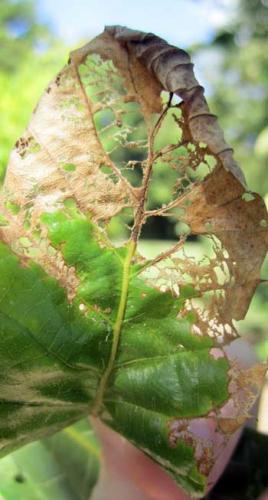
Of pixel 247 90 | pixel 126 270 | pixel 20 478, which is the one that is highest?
pixel 247 90

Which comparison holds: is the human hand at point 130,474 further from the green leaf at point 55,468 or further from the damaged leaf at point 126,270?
the damaged leaf at point 126,270

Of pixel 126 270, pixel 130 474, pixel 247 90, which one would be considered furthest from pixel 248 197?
pixel 247 90

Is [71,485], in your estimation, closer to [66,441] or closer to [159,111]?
[66,441]

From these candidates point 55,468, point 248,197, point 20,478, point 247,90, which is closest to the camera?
point 248,197

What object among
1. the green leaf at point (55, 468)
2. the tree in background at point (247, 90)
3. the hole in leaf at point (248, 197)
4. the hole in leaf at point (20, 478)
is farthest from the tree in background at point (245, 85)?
the hole in leaf at point (248, 197)

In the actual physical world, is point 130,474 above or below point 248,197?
below

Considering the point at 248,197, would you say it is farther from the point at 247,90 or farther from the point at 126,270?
the point at 247,90

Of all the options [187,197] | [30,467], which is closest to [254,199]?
[187,197]

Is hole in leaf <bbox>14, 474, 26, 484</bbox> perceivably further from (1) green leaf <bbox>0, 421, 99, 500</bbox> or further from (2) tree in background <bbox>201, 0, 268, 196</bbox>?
(2) tree in background <bbox>201, 0, 268, 196</bbox>
